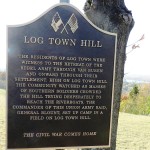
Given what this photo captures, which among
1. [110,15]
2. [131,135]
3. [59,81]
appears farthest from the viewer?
[131,135]

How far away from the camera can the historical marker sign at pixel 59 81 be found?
13.6 ft

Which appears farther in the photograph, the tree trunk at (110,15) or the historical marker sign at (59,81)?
the tree trunk at (110,15)

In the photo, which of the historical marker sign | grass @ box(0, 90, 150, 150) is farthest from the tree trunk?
grass @ box(0, 90, 150, 150)

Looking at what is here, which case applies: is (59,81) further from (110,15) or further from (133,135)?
(133,135)

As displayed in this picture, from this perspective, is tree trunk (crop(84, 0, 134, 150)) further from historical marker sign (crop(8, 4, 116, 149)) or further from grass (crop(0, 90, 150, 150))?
grass (crop(0, 90, 150, 150))

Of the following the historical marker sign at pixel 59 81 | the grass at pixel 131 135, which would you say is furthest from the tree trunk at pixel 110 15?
the grass at pixel 131 135

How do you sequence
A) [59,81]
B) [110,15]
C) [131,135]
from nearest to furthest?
[59,81], [110,15], [131,135]

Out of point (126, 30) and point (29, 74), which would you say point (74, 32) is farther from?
point (126, 30)

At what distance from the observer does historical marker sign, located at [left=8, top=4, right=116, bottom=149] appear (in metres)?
4.15

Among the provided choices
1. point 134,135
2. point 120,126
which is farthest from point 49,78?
point 120,126

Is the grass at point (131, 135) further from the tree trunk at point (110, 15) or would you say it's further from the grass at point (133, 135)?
the tree trunk at point (110, 15)

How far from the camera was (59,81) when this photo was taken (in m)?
4.27

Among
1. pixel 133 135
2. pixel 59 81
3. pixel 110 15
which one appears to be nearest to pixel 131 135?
pixel 133 135

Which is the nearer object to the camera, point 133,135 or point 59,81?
point 59,81
